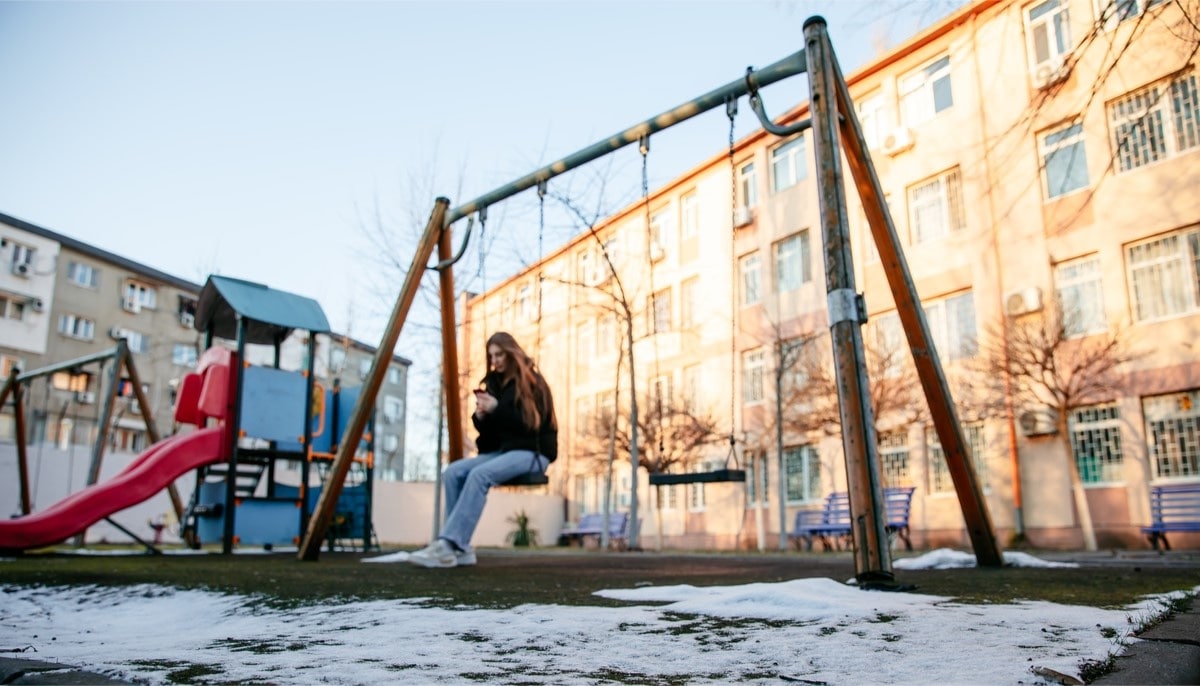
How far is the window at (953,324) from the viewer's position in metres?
20.3

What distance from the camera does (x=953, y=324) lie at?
20.7m

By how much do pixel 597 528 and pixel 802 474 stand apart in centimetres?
794

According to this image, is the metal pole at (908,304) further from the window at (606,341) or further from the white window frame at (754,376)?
the window at (606,341)

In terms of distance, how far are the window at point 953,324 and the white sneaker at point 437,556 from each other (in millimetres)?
16085

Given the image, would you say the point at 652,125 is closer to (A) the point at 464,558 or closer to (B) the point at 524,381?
(B) the point at 524,381

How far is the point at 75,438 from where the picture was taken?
148ft

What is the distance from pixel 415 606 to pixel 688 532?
25519 millimetres

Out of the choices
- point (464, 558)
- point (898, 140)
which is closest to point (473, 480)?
point (464, 558)

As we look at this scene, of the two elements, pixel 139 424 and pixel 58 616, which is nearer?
pixel 58 616

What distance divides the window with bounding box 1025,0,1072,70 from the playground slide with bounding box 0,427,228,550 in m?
18.3

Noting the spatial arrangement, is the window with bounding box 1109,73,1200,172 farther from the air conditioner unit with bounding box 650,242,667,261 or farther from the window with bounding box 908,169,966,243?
the air conditioner unit with bounding box 650,242,667,261

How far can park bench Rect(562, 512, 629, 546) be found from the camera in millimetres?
Answer: 27853

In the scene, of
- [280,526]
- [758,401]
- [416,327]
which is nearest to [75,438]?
[416,327]

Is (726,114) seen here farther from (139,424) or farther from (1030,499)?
(139,424)
